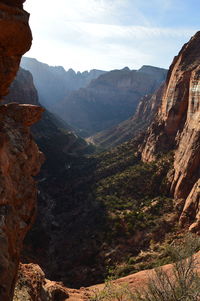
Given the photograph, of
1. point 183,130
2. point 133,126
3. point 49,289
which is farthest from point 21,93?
point 49,289

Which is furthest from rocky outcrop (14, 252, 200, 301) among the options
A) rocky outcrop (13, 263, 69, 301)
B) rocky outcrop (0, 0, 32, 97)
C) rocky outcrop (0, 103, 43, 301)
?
rocky outcrop (0, 0, 32, 97)

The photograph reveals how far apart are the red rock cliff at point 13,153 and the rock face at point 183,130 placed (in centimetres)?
2399

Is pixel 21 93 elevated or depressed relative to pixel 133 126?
elevated

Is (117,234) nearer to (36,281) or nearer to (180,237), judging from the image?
(180,237)

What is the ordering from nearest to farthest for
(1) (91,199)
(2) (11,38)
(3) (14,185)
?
(2) (11,38) → (3) (14,185) → (1) (91,199)

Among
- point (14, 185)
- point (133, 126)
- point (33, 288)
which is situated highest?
point (133, 126)

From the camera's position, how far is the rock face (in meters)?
41.2

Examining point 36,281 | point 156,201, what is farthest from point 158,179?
point 36,281

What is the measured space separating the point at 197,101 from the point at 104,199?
23029mm

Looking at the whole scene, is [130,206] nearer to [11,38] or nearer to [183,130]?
[183,130]

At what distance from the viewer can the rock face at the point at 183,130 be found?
41156mm

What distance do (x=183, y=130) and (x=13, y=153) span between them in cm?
3779

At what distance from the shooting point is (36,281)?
20.7m

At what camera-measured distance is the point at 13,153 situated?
18406mm
